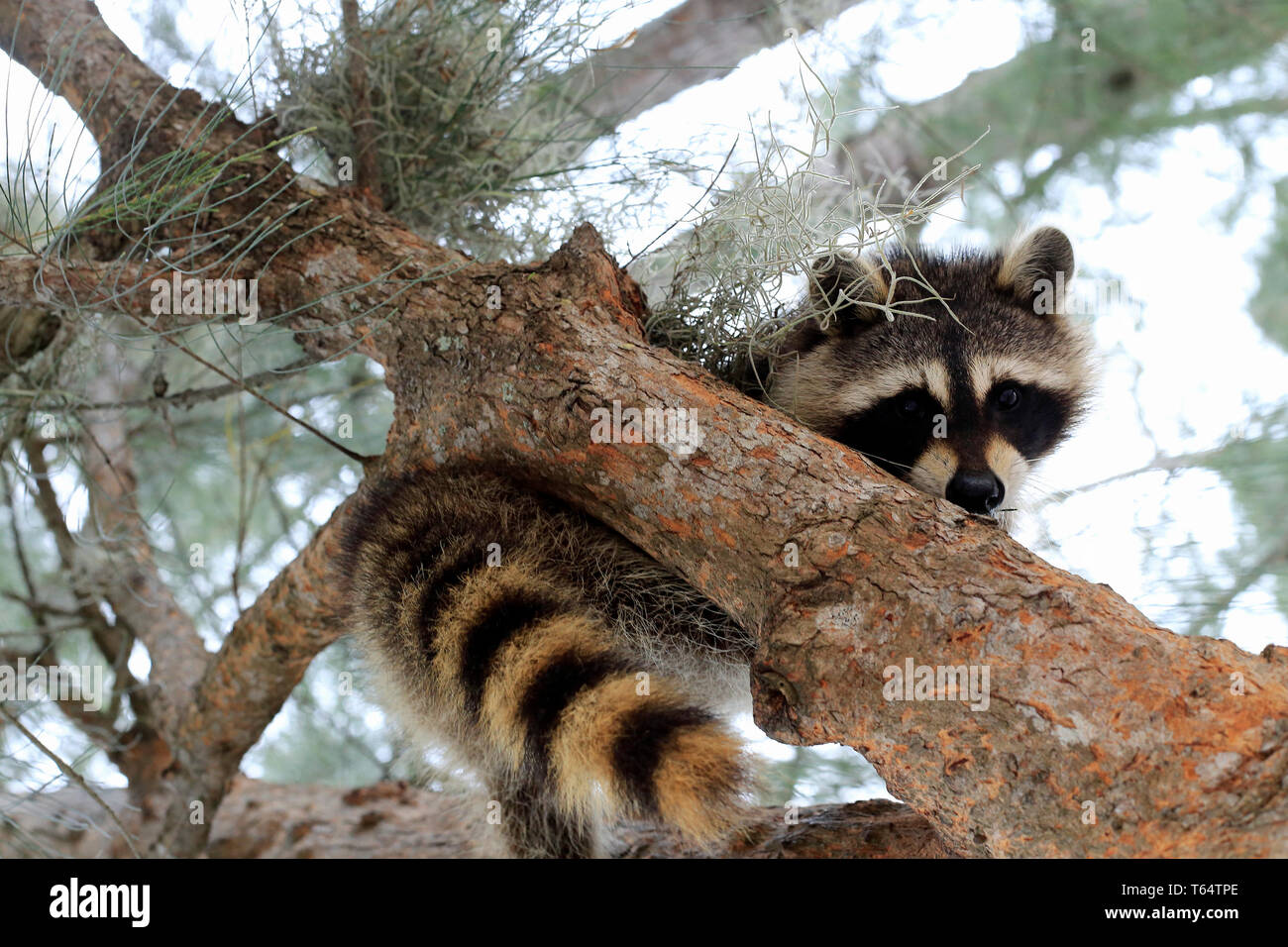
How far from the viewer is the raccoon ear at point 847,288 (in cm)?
254

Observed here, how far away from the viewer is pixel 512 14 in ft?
9.49

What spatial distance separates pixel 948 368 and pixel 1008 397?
0.22m

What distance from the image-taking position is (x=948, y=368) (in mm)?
2586

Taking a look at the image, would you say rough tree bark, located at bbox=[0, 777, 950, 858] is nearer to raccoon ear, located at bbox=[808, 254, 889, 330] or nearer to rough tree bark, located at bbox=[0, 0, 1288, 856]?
rough tree bark, located at bbox=[0, 0, 1288, 856]

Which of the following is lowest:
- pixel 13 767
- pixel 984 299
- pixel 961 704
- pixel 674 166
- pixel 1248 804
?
pixel 1248 804

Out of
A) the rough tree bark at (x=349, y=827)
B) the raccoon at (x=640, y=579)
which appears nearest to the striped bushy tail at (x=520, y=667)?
the raccoon at (x=640, y=579)

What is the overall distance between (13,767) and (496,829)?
1.29 m

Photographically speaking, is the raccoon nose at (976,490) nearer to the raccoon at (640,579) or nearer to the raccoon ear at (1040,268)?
the raccoon at (640,579)

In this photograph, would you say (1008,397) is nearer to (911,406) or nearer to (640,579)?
(911,406)

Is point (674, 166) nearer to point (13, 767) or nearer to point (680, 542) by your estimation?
point (680, 542)

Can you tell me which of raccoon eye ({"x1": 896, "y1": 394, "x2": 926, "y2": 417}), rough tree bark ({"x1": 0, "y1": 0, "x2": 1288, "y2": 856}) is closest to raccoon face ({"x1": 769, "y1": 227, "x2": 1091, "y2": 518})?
raccoon eye ({"x1": 896, "y1": 394, "x2": 926, "y2": 417})

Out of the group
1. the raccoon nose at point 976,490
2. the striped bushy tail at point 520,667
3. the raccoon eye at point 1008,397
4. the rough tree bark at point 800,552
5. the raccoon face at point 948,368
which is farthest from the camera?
the raccoon eye at point 1008,397

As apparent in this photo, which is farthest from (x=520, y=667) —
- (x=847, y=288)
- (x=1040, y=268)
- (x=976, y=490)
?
(x=1040, y=268)

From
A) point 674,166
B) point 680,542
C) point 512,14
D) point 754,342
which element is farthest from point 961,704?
point 512,14
